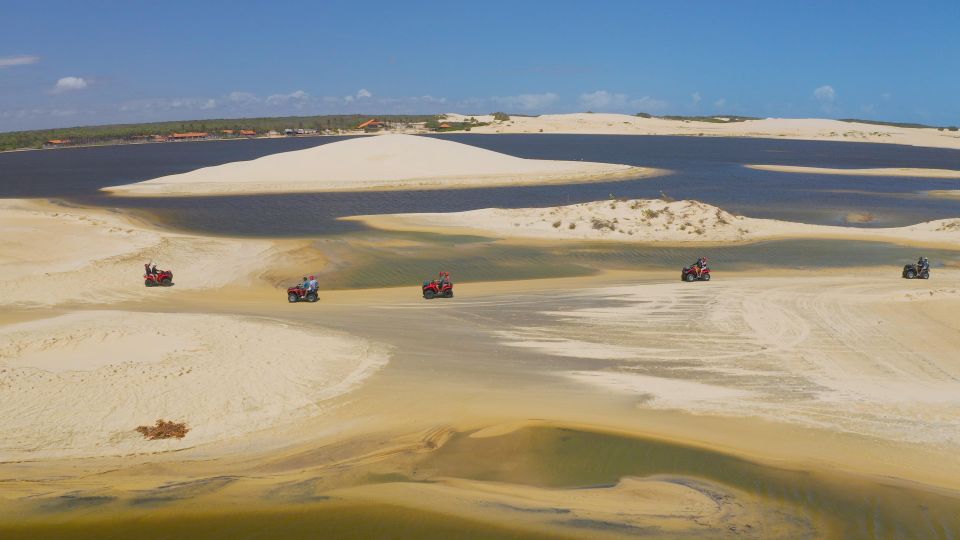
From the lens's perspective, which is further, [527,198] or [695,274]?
[527,198]

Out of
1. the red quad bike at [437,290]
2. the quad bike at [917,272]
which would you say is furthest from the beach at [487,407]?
the quad bike at [917,272]

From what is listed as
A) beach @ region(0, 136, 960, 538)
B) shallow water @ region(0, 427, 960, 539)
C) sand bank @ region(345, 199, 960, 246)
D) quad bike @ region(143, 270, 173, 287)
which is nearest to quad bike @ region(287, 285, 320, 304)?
beach @ region(0, 136, 960, 538)

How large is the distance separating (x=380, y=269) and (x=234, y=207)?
27.8 m

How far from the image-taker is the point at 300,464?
12992 mm

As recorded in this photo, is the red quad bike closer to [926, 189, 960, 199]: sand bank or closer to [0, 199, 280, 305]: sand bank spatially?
[0, 199, 280, 305]: sand bank

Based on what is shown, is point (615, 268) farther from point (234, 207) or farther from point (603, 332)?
point (234, 207)

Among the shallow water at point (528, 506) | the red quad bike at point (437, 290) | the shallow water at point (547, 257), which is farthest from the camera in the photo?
the shallow water at point (547, 257)

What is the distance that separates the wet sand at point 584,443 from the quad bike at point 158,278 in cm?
541

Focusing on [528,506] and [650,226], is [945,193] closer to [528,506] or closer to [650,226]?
[650,226]

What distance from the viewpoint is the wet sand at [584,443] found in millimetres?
11250

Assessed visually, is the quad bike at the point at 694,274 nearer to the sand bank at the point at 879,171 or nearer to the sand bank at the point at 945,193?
the sand bank at the point at 945,193

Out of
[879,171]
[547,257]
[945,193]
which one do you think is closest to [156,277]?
[547,257]

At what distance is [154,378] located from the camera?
16.0m

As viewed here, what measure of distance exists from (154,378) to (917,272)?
26.7 meters
